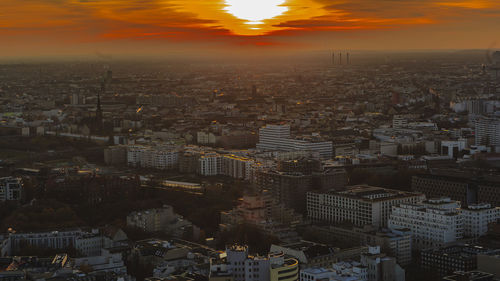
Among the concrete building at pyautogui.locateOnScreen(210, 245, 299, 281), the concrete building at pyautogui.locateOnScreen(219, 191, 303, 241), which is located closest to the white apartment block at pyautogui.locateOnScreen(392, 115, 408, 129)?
the concrete building at pyautogui.locateOnScreen(219, 191, 303, 241)

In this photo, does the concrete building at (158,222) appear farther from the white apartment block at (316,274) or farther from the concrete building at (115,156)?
the concrete building at (115,156)

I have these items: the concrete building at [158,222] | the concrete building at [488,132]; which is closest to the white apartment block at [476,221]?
the concrete building at [158,222]

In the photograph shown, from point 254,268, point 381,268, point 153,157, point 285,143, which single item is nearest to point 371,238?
point 381,268

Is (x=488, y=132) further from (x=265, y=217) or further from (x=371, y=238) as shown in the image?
(x=371, y=238)

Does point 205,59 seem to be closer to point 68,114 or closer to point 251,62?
point 251,62

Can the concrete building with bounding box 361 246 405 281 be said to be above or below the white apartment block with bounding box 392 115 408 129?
below

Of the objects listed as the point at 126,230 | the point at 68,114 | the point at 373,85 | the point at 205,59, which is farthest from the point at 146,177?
the point at 373,85

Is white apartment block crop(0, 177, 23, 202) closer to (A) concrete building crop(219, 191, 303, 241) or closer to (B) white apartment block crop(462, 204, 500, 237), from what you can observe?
(A) concrete building crop(219, 191, 303, 241)
